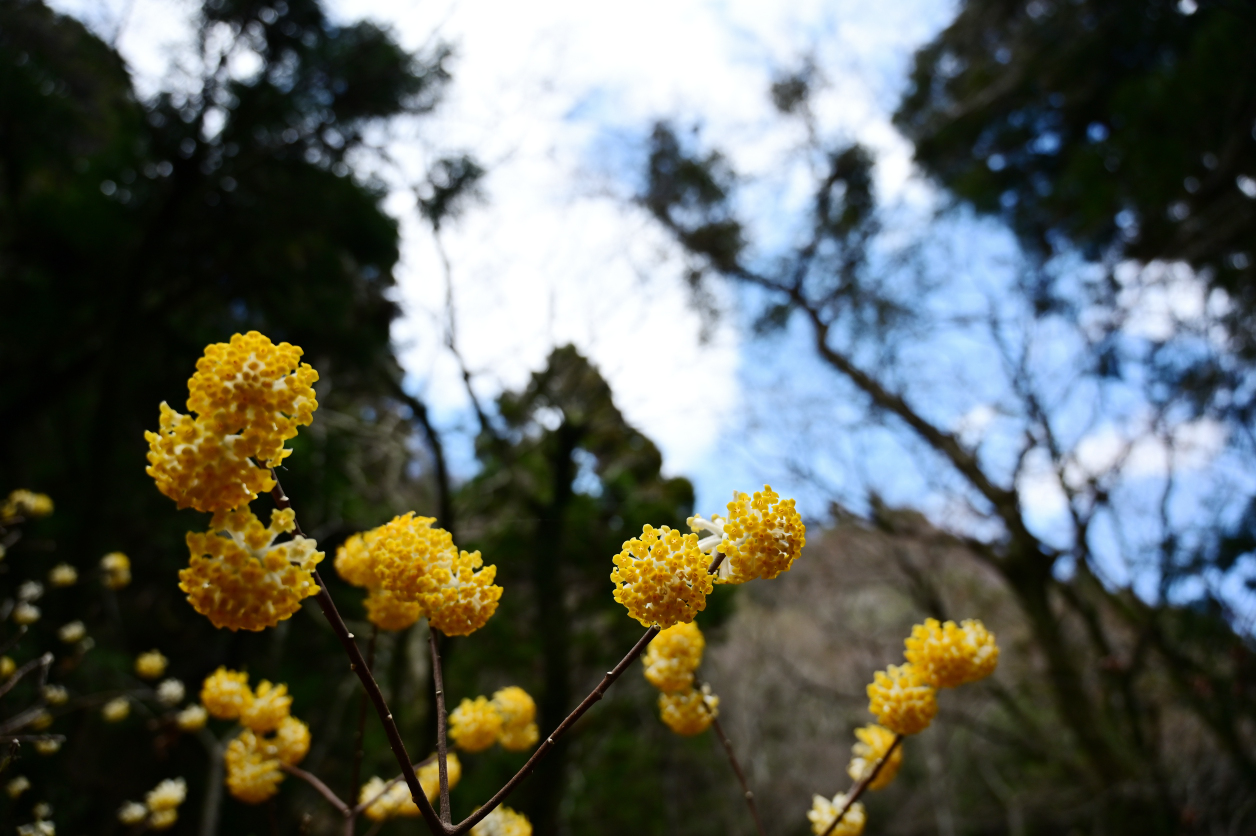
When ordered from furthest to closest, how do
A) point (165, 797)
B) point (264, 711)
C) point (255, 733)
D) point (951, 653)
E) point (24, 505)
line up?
1. point (24, 505)
2. point (165, 797)
3. point (255, 733)
4. point (264, 711)
5. point (951, 653)

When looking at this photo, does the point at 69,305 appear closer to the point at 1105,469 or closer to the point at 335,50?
the point at 335,50

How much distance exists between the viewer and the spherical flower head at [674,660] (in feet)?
4.59

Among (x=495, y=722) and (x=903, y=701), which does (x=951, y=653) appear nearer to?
(x=903, y=701)

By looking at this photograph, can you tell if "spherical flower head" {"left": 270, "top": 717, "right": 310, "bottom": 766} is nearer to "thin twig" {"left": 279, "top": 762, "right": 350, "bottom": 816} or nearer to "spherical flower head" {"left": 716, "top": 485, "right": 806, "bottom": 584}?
"thin twig" {"left": 279, "top": 762, "right": 350, "bottom": 816}

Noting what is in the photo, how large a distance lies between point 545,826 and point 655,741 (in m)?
4.43

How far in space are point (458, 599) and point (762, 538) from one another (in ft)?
1.60

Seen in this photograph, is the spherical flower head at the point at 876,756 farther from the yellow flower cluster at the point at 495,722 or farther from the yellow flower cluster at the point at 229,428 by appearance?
the yellow flower cluster at the point at 229,428

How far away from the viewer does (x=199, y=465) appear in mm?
757

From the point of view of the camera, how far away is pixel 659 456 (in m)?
5.91

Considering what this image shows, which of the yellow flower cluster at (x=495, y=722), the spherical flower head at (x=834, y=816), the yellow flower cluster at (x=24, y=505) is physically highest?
the yellow flower cluster at (x=24, y=505)

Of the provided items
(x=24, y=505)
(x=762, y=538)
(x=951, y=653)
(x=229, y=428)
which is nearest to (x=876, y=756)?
(x=951, y=653)

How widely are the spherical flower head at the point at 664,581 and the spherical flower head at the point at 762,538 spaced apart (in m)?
0.05

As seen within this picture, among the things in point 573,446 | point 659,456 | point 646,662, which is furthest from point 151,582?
point 646,662

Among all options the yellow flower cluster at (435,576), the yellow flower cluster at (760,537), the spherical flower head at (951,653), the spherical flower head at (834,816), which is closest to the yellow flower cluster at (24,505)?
the yellow flower cluster at (435,576)
